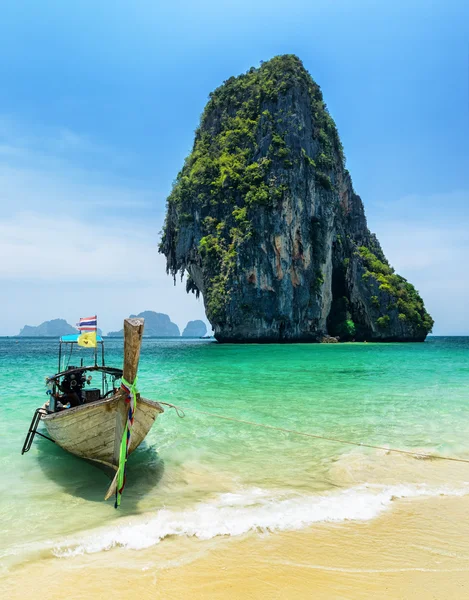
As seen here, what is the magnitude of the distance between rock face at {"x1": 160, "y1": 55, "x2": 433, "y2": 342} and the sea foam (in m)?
39.2

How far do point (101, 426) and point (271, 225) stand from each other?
40389mm

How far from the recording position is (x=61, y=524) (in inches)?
179

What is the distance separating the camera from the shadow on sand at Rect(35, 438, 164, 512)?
5434 mm

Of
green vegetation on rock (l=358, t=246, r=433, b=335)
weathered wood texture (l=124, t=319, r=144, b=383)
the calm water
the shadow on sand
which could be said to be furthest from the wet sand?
green vegetation on rock (l=358, t=246, r=433, b=335)

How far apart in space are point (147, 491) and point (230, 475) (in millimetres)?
1265


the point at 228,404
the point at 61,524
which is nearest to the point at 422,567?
the point at 61,524

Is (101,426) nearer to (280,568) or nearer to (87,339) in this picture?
(87,339)

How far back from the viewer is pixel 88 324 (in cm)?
721

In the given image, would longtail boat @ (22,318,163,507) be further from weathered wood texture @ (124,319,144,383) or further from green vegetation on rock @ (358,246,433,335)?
green vegetation on rock @ (358,246,433,335)

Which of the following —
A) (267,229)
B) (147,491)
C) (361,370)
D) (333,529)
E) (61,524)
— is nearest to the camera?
(333,529)

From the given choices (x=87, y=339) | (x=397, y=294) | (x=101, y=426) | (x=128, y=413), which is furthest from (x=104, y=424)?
(x=397, y=294)

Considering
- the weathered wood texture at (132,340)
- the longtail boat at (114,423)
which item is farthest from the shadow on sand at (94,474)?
the weathered wood texture at (132,340)

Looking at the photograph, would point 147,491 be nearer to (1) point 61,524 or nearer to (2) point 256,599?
(1) point 61,524

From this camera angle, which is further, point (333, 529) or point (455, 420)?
point (455, 420)
